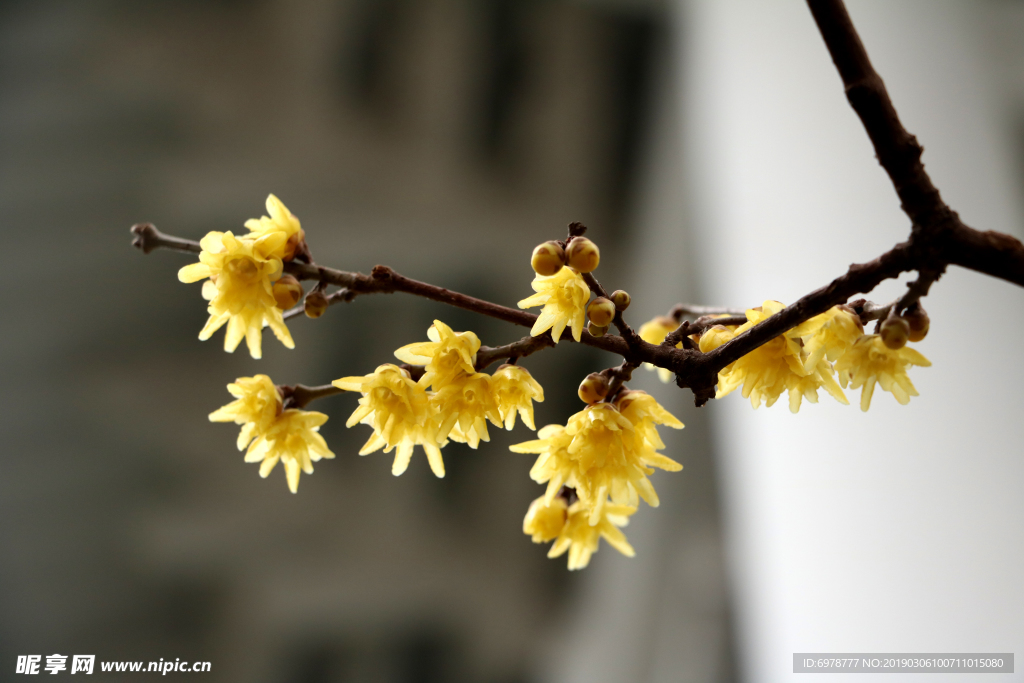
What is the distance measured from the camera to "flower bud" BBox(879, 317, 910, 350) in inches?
10.9

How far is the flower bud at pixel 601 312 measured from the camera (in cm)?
29

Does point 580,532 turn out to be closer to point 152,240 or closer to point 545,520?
point 545,520

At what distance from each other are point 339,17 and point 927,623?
1641mm

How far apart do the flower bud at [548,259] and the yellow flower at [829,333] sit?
148 millimetres

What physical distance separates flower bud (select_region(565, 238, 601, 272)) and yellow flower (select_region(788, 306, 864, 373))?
0.13m

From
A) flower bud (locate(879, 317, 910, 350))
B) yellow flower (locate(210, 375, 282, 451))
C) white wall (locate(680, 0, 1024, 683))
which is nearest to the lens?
flower bud (locate(879, 317, 910, 350))

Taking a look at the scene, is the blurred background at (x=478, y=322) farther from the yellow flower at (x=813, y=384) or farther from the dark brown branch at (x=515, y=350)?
the dark brown branch at (x=515, y=350)

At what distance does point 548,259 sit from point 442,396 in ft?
0.34

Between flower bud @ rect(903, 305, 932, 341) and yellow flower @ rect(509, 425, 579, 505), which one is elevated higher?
flower bud @ rect(903, 305, 932, 341)

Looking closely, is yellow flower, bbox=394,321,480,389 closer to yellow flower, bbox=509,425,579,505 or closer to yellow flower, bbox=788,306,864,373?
yellow flower, bbox=509,425,579,505

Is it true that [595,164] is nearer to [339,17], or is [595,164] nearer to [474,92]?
[474,92]

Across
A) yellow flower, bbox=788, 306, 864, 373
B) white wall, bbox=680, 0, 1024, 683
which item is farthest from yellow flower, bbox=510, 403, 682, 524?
white wall, bbox=680, 0, 1024, 683

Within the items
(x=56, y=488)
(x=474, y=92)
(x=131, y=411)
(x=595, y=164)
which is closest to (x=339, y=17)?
(x=474, y=92)

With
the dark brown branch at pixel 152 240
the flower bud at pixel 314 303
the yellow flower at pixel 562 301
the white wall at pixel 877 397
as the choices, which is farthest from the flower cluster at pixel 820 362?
the white wall at pixel 877 397
